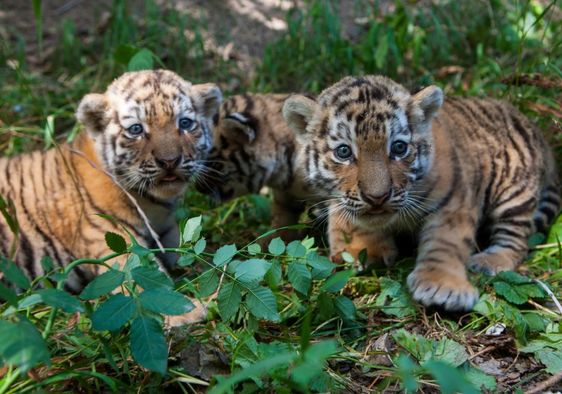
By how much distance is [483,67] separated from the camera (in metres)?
5.60

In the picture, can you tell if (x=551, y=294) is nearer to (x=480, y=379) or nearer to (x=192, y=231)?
(x=480, y=379)

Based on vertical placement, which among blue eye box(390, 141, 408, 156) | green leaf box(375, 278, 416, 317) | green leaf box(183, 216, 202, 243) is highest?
blue eye box(390, 141, 408, 156)

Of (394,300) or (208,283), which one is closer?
(208,283)

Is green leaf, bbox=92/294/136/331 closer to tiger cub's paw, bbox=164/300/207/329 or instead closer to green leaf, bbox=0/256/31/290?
green leaf, bbox=0/256/31/290

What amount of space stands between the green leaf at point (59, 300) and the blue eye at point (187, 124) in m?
1.76

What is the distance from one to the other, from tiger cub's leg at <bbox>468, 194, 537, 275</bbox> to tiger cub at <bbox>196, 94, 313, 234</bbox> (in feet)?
3.36

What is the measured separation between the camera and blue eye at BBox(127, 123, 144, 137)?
11.9 ft

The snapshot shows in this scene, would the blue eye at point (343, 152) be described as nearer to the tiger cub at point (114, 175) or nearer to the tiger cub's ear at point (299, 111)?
the tiger cub's ear at point (299, 111)

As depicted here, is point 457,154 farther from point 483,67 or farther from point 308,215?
point 483,67

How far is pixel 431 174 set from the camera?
355cm

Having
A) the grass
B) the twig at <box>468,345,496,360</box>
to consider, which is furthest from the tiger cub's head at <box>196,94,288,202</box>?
the twig at <box>468,345,496,360</box>

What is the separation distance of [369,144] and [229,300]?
113 cm

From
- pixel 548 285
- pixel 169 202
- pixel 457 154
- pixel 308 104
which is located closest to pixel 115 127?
pixel 169 202

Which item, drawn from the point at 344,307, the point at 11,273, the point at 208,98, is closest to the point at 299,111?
the point at 208,98
